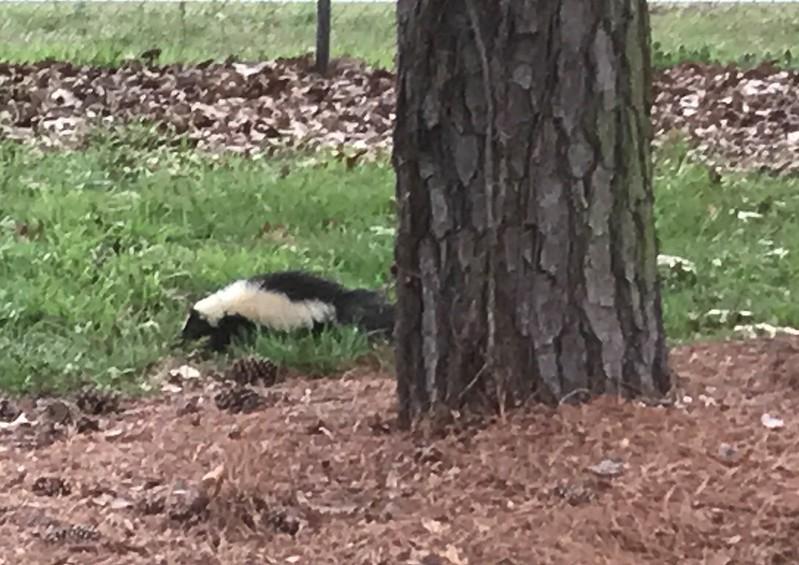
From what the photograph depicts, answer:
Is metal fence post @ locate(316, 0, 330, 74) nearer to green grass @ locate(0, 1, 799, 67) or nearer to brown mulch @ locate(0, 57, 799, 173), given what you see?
brown mulch @ locate(0, 57, 799, 173)

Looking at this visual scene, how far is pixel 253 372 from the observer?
513cm

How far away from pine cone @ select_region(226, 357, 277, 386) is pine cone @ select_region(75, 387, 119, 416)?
17.2 inches

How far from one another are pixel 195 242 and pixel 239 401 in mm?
2622

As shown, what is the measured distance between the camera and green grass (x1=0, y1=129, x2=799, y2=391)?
5508 mm

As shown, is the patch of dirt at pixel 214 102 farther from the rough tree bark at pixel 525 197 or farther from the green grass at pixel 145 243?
the rough tree bark at pixel 525 197

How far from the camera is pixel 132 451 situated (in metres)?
3.98

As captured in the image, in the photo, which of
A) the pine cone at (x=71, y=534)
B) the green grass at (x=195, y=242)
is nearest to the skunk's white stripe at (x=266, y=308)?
the green grass at (x=195, y=242)

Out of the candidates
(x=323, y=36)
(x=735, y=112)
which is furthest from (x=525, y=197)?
(x=323, y=36)

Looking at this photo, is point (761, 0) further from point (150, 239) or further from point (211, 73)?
point (150, 239)

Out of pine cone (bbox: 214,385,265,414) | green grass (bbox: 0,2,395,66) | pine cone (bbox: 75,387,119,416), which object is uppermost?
green grass (bbox: 0,2,395,66)

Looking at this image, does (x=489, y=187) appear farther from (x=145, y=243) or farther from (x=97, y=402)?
(x=145, y=243)

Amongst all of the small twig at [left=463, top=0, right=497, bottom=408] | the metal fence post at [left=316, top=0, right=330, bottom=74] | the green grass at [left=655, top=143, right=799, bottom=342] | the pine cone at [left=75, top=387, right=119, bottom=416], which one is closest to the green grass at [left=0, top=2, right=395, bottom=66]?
the metal fence post at [left=316, top=0, right=330, bottom=74]

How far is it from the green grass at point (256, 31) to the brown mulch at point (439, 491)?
337 inches

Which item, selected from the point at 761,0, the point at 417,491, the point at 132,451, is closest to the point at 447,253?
the point at 417,491
